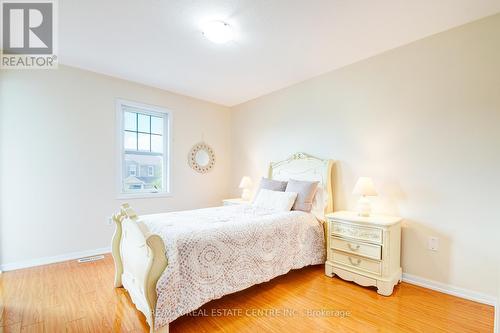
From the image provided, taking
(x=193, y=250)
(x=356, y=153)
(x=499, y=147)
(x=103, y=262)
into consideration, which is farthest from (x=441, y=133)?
(x=103, y=262)

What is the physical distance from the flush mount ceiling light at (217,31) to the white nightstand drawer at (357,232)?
2268mm

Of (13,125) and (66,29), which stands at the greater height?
(66,29)

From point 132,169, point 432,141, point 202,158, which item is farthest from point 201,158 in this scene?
point 432,141

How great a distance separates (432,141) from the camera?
2383 millimetres

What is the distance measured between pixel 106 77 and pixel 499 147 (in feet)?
14.9

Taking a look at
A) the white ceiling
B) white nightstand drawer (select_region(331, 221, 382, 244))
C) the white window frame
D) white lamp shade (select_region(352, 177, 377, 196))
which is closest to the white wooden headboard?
white nightstand drawer (select_region(331, 221, 382, 244))

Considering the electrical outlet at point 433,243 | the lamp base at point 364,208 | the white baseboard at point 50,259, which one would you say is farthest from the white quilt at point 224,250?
the white baseboard at point 50,259

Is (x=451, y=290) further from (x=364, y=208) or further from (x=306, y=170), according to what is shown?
(x=306, y=170)

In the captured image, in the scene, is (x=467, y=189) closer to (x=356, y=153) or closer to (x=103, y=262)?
(x=356, y=153)

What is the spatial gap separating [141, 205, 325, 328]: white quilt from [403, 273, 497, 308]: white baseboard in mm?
916

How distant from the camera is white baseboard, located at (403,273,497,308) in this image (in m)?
2.07

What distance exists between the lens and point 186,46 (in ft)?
8.47
